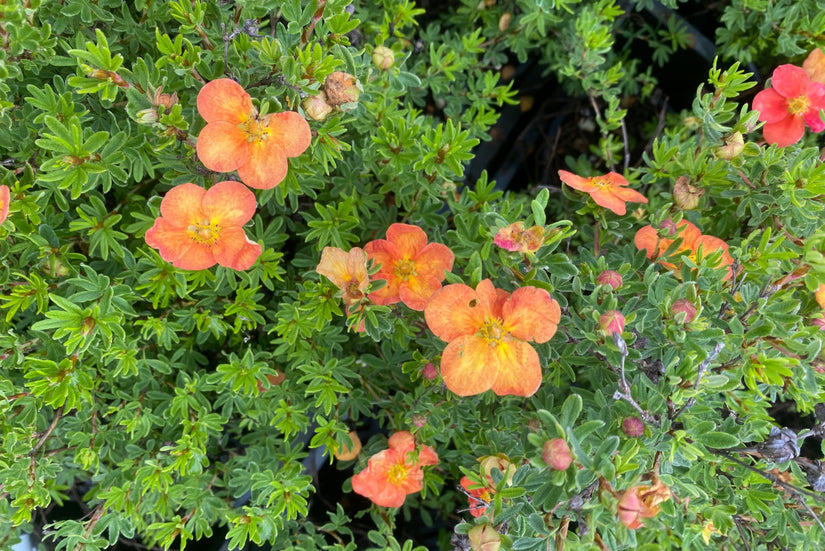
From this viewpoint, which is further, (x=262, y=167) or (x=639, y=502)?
(x=262, y=167)

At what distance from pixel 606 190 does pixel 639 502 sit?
0.91 meters

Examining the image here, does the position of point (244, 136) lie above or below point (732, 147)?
below

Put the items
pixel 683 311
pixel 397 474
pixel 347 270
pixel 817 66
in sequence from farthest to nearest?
pixel 817 66, pixel 397 474, pixel 347 270, pixel 683 311

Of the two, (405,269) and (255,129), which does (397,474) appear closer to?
(405,269)

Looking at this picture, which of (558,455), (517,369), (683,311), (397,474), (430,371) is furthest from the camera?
(397,474)

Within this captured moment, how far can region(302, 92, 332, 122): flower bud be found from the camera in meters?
1.51

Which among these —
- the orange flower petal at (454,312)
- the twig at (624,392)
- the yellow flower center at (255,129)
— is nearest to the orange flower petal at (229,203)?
the yellow flower center at (255,129)

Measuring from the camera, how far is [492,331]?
1539mm

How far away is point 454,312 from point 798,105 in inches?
51.6

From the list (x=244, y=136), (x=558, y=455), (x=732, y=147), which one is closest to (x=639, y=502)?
(x=558, y=455)

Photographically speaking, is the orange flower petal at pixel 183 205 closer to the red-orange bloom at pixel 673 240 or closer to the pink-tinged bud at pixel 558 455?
the pink-tinged bud at pixel 558 455

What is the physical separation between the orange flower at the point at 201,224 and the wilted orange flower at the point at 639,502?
1141mm

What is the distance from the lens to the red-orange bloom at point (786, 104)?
73.5 inches

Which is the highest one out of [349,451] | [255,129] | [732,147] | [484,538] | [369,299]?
[732,147]
